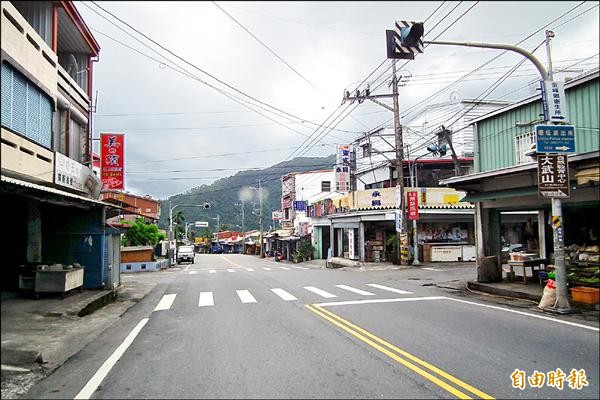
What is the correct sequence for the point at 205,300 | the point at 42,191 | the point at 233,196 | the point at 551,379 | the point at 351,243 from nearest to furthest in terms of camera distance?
1. the point at 551,379
2. the point at 42,191
3. the point at 205,300
4. the point at 351,243
5. the point at 233,196

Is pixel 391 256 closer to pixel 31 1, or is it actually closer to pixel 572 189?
pixel 572 189

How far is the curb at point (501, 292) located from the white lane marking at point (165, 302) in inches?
380

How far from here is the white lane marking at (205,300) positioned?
12372 mm

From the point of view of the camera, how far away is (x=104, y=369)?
6.06 meters

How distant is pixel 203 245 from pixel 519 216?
270 feet

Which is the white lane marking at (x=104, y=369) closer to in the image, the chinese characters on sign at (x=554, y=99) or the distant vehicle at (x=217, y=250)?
the chinese characters on sign at (x=554, y=99)

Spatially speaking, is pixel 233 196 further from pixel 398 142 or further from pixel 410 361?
pixel 410 361

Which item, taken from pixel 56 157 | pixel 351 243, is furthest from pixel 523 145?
pixel 351 243

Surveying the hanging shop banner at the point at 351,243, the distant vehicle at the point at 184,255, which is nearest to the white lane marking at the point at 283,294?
the hanging shop banner at the point at 351,243

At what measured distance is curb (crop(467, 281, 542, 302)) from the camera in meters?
11.7

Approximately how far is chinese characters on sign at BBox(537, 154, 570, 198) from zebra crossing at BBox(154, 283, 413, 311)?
5.35 m

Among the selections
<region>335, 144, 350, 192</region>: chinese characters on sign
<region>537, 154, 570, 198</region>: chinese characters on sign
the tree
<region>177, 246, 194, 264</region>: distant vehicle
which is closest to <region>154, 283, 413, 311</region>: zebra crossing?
<region>537, 154, 570, 198</region>: chinese characters on sign

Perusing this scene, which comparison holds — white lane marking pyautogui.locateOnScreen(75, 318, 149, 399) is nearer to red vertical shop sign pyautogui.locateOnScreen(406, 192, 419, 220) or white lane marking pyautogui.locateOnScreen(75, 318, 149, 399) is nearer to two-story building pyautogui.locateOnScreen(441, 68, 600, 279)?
two-story building pyautogui.locateOnScreen(441, 68, 600, 279)

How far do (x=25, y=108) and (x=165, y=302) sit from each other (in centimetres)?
656
